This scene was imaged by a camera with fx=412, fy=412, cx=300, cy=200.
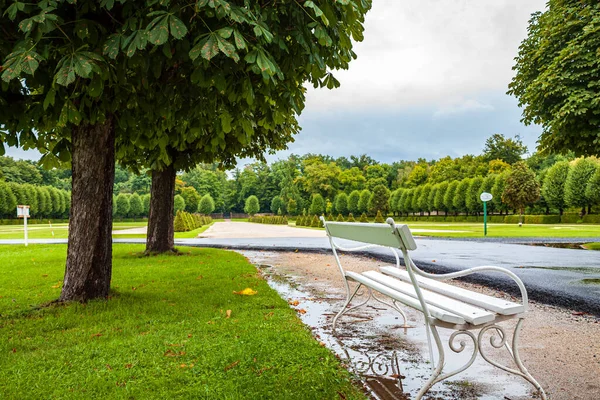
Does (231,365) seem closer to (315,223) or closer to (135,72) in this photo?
(135,72)

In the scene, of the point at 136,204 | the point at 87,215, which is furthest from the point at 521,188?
the point at 136,204

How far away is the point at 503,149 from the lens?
7050 centimetres

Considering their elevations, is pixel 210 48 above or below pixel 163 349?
above

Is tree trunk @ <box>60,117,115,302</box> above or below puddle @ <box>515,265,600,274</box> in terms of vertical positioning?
above

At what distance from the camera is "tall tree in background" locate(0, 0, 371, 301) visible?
10.2ft

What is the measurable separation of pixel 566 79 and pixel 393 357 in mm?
11934

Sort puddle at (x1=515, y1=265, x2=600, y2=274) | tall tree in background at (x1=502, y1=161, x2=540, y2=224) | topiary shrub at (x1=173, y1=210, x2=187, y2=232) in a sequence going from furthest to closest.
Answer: tall tree in background at (x1=502, y1=161, x2=540, y2=224) → topiary shrub at (x1=173, y1=210, x2=187, y2=232) → puddle at (x1=515, y1=265, x2=600, y2=274)

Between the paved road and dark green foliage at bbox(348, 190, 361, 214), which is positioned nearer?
the paved road

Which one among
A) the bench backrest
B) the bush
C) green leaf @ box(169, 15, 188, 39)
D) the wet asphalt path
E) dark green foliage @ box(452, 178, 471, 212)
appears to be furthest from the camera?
dark green foliage @ box(452, 178, 471, 212)

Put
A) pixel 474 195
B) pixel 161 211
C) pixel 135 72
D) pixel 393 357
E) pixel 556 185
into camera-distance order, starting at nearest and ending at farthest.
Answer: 1. pixel 393 357
2. pixel 135 72
3. pixel 161 211
4. pixel 556 185
5. pixel 474 195

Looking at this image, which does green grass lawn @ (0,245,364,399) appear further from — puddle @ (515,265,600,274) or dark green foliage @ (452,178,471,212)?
dark green foliage @ (452,178,471,212)

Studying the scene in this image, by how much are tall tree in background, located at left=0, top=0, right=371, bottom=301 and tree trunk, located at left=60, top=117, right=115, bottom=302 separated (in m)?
0.01

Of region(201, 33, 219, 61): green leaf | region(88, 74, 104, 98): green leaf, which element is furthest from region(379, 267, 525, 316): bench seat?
region(88, 74, 104, 98): green leaf

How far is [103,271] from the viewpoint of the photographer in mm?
5219
